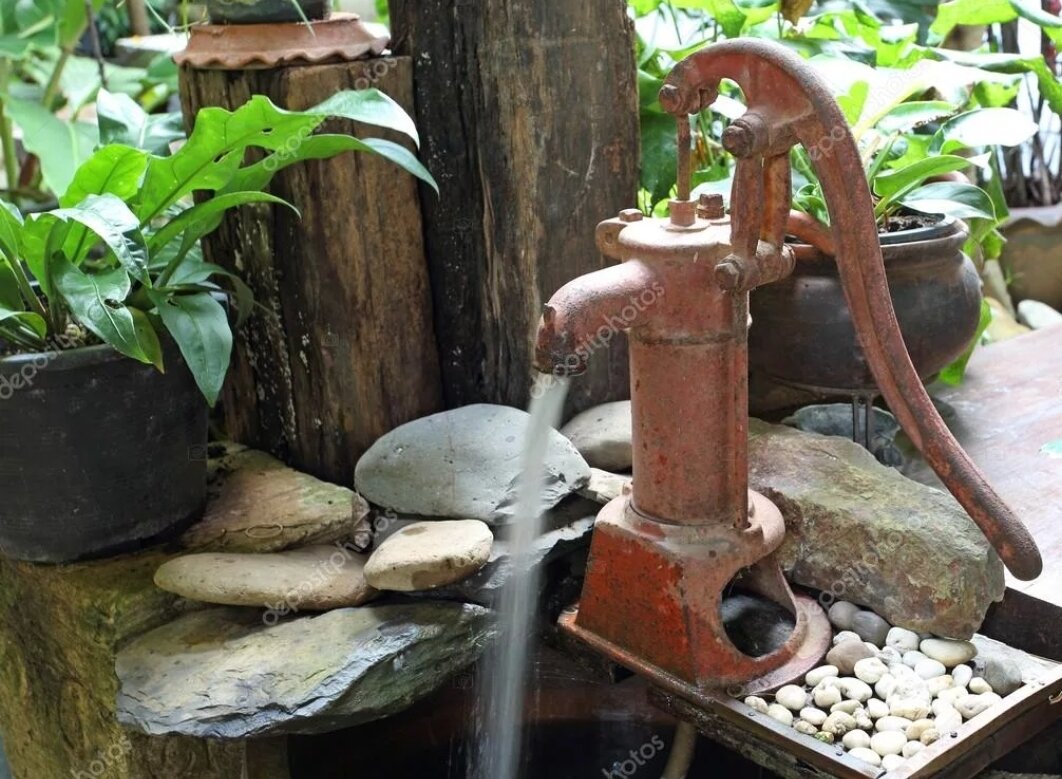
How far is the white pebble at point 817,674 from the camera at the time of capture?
1.30m

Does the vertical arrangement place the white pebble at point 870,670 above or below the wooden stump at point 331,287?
below

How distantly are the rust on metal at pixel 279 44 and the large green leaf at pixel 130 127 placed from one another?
176 millimetres

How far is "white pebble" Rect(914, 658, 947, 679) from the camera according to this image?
1312 mm

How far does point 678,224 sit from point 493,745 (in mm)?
864

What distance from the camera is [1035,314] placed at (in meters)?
2.82

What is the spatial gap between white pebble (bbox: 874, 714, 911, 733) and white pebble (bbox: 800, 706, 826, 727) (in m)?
0.06

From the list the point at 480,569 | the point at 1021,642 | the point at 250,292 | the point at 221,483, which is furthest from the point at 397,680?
the point at 1021,642

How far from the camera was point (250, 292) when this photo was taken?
64.6 inches

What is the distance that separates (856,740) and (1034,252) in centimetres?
220

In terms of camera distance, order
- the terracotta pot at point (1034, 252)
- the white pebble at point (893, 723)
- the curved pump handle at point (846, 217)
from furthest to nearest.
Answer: the terracotta pot at point (1034, 252)
the white pebble at point (893, 723)
the curved pump handle at point (846, 217)

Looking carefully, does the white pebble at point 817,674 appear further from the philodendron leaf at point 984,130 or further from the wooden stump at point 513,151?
the philodendron leaf at point 984,130

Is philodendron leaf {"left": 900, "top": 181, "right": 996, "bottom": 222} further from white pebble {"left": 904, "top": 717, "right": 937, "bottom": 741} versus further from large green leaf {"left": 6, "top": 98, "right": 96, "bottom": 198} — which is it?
large green leaf {"left": 6, "top": 98, "right": 96, "bottom": 198}

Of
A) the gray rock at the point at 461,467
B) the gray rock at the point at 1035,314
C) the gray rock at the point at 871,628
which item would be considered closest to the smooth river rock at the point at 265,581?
the gray rock at the point at 461,467

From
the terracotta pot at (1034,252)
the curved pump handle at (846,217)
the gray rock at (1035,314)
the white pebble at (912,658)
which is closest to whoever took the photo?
the curved pump handle at (846,217)
